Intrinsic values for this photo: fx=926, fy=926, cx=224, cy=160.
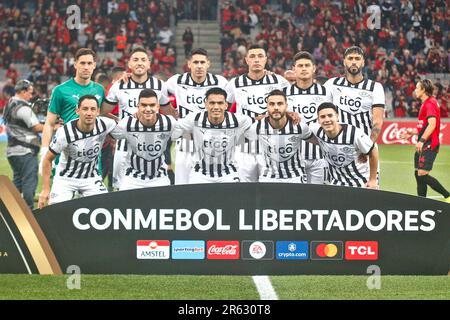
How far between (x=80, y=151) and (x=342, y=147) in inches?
98.3

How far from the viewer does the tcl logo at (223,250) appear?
303 inches

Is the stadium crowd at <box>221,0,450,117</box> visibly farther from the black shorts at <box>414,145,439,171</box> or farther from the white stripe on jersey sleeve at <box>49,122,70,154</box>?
the white stripe on jersey sleeve at <box>49,122,70,154</box>

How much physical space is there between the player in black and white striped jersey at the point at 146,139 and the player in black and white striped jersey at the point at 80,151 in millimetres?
199

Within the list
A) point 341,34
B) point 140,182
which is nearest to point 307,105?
point 140,182

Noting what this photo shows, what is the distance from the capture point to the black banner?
7629mm

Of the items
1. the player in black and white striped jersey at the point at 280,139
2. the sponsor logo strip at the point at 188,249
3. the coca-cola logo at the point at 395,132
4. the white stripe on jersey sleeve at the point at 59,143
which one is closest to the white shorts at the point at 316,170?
the player in black and white striped jersey at the point at 280,139

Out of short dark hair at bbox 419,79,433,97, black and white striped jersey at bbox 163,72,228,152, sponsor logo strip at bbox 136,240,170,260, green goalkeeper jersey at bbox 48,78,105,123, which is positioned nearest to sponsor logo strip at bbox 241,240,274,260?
sponsor logo strip at bbox 136,240,170,260

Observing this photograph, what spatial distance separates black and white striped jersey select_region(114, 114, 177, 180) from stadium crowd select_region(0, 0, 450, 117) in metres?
16.3

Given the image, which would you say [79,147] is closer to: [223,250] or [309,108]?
[223,250]

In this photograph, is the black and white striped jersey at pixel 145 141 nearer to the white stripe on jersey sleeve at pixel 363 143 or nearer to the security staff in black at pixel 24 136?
the white stripe on jersey sleeve at pixel 363 143

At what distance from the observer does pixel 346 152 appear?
8961mm
